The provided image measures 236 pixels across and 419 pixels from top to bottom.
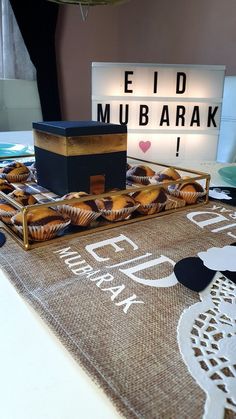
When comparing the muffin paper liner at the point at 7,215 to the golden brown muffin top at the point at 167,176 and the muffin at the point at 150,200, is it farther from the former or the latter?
the golden brown muffin top at the point at 167,176

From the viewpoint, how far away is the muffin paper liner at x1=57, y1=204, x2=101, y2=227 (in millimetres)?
535

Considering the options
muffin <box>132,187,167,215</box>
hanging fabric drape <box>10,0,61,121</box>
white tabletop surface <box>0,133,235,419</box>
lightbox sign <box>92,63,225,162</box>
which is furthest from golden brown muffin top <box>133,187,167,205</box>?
hanging fabric drape <box>10,0,61,121</box>

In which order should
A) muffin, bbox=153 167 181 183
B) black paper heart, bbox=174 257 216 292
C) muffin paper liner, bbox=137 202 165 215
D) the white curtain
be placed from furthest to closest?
the white curtain
muffin, bbox=153 167 181 183
muffin paper liner, bbox=137 202 165 215
black paper heart, bbox=174 257 216 292

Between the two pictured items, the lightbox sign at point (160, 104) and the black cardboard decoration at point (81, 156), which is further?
the lightbox sign at point (160, 104)

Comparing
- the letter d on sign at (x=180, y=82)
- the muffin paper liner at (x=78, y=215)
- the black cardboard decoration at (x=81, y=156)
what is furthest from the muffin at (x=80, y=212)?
the letter d on sign at (x=180, y=82)

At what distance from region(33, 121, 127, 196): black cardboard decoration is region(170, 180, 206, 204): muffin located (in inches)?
4.7

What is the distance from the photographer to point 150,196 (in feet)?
2.02

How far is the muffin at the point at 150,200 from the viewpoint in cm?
61

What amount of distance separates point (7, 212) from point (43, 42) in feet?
7.78

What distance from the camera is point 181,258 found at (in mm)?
466

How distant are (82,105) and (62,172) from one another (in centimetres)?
235

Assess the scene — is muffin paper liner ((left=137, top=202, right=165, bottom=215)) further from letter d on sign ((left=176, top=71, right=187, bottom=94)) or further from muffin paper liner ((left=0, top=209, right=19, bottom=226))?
letter d on sign ((left=176, top=71, right=187, bottom=94))

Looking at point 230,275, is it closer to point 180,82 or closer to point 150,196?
point 150,196

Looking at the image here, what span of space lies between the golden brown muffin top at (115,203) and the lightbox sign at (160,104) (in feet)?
2.15
